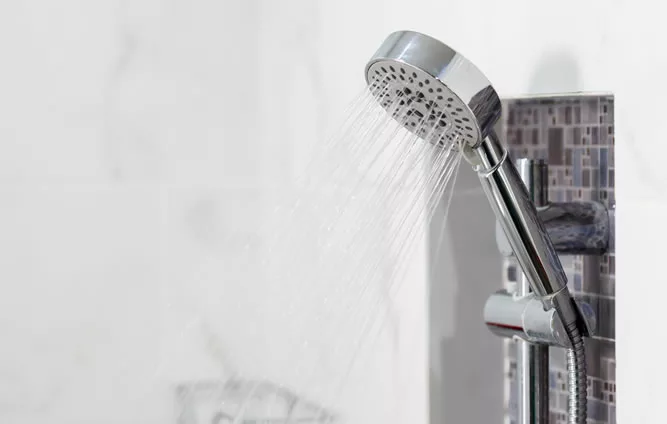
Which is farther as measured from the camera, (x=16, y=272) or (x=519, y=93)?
(x=16, y=272)

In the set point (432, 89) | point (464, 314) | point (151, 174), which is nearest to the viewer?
point (432, 89)

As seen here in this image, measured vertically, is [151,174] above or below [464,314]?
above

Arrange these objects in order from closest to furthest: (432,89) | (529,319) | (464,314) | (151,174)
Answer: (432,89) → (529,319) → (464,314) → (151,174)

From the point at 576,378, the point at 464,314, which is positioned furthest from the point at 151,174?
the point at 576,378

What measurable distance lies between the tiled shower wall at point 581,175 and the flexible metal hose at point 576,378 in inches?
3.4

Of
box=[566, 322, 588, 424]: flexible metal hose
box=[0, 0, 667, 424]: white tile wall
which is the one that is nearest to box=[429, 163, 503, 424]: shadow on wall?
box=[0, 0, 667, 424]: white tile wall

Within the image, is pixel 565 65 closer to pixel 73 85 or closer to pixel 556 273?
pixel 556 273

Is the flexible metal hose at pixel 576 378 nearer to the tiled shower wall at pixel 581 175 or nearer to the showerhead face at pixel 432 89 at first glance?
the tiled shower wall at pixel 581 175

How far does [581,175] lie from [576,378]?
22cm

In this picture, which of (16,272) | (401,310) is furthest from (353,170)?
(16,272)

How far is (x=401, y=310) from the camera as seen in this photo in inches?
40.0

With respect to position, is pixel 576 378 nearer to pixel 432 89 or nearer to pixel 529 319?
pixel 529 319

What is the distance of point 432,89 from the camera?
27.6 inches

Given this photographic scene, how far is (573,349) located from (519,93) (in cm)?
23
